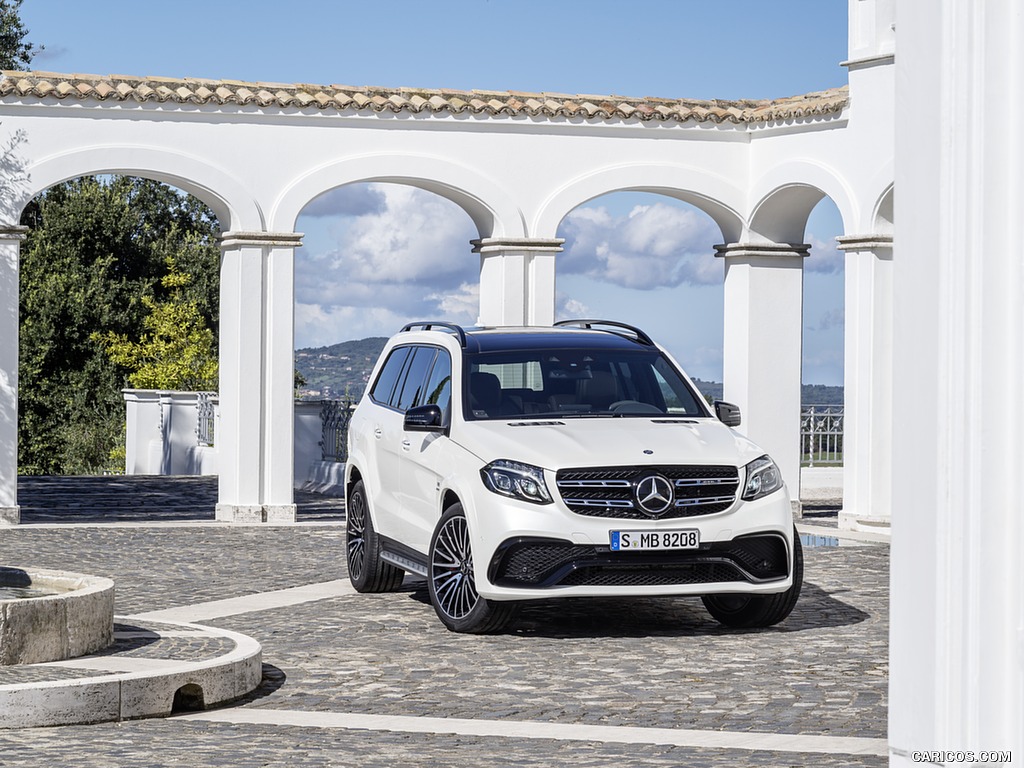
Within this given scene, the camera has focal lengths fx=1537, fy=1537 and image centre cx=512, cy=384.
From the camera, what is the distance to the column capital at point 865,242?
16297mm

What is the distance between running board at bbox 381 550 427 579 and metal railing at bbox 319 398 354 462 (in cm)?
1229

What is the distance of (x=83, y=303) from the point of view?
131ft

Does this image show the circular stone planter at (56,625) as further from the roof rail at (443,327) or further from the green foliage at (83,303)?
the green foliage at (83,303)

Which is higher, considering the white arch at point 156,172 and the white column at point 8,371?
the white arch at point 156,172

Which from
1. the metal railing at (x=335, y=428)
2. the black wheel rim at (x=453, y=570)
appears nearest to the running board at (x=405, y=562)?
the black wheel rim at (x=453, y=570)

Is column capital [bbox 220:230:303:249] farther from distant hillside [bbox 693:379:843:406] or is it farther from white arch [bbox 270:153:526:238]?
distant hillside [bbox 693:379:843:406]

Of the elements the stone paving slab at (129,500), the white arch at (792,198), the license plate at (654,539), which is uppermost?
the white arch at (792,198)

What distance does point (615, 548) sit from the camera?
28.5ft

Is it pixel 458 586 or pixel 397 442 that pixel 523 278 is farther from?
pixel 458 586

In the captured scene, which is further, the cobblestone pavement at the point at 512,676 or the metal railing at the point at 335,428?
the metal railing at the point at 335,428

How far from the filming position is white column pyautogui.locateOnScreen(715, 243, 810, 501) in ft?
61.3

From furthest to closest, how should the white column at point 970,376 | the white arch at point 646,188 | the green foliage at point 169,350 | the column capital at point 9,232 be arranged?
the green foliage at point 169,350 → the white arch at point 646,188 → the column capital at point 9,232 → the white column at point 970,376

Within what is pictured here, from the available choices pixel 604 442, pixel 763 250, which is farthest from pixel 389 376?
pixel 763 250

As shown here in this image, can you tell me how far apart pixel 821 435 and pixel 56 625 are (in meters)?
17.2
